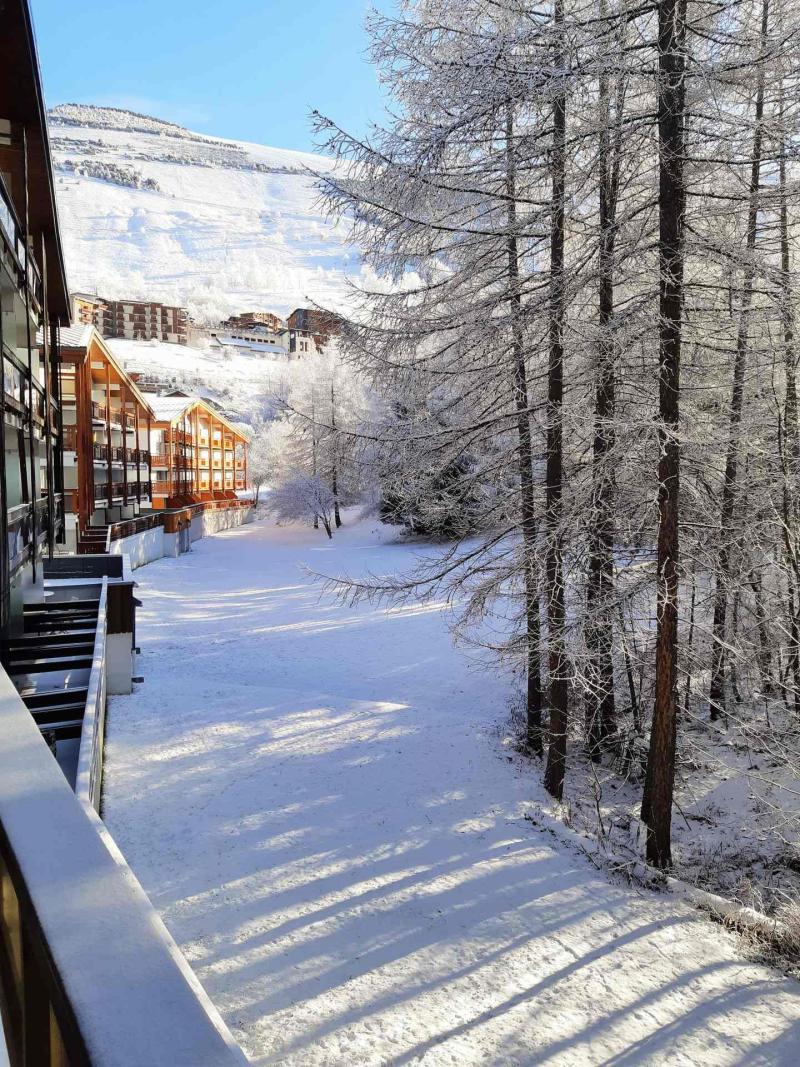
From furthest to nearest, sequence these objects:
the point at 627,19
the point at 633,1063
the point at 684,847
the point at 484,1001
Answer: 1. the point at 684,847
2. the point at 627,19
3. the point at 484,1001
4. the point at 633,1063

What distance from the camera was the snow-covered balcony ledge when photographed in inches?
30.9

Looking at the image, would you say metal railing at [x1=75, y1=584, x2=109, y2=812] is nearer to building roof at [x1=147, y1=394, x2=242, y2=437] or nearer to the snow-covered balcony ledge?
the snow-covered balcony ledge

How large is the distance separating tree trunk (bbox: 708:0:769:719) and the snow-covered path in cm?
289

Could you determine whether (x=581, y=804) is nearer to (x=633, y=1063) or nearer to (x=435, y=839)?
(x=435, y=839)

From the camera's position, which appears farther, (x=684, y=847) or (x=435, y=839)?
(x=684, y=847)

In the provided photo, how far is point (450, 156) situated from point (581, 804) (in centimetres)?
864

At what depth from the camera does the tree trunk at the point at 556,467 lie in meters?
8.06

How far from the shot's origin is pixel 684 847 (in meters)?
9.05

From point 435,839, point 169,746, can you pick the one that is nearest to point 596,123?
point 435,839

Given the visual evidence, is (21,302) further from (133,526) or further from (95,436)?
(95,436)

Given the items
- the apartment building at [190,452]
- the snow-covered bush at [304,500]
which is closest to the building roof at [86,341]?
the snow-covered bush at [304,500]

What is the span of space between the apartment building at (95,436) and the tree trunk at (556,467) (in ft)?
51.6

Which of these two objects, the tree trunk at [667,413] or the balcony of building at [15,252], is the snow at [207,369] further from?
the tree trunk at [667,413]

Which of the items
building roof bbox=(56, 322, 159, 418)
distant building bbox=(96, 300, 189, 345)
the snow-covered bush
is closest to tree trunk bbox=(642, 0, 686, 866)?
building roof bbox=(56, 322, 159, 418)
